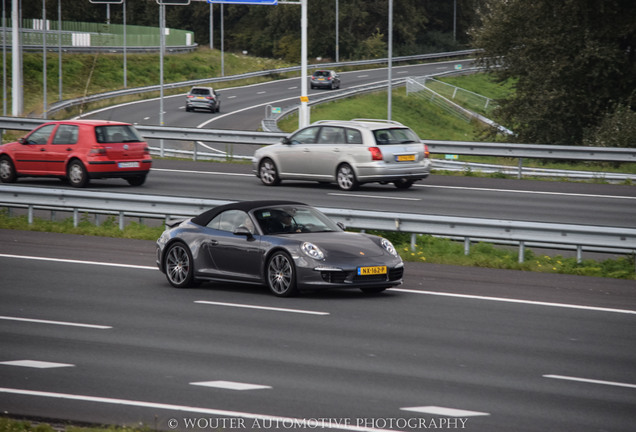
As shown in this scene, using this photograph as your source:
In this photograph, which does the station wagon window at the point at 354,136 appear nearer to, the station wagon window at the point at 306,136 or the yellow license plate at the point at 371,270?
the station wagon window at the point at 306,136

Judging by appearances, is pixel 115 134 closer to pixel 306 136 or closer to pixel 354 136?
pixel 306 136

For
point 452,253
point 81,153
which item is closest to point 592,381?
point 452,253

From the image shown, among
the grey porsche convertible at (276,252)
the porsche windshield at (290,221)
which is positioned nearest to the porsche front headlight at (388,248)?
the grey porsche convertible at (276,252)

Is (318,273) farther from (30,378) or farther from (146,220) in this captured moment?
(146,220)

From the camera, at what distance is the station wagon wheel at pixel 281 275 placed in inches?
526

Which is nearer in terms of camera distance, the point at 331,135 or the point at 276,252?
the point at 276,252

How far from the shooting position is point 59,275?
50.5 feet

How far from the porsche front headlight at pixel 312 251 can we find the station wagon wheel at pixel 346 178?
1249 cm

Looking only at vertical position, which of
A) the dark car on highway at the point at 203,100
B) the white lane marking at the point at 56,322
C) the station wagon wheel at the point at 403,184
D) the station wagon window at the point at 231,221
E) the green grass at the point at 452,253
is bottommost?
the white lane marking at the point at 56,322

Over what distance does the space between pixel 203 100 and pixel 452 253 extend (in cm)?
5042

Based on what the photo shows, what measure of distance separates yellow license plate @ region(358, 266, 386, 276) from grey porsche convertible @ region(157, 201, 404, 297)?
0.04ft

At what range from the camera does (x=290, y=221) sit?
1412cm

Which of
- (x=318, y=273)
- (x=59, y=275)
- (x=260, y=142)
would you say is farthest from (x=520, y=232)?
(x=260, y=142)

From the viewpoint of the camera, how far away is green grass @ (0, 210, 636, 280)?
16.3m
